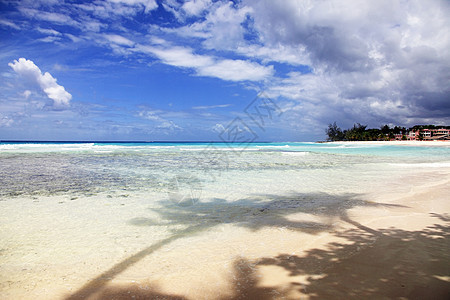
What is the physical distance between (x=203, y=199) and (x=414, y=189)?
6.96 metres

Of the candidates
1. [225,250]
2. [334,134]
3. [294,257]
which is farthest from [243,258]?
[334,134]

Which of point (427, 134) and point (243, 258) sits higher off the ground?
point (427, 134)

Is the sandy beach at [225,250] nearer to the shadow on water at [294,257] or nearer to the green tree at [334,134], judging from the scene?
the shadow on water at [294,257]

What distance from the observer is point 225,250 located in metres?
3.94

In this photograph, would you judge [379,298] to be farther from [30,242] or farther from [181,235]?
[30,242]

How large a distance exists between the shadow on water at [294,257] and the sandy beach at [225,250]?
18mm

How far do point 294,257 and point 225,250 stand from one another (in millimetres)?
1045

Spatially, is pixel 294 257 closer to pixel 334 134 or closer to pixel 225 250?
pixel 225 250

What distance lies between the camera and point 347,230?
4.66 meters

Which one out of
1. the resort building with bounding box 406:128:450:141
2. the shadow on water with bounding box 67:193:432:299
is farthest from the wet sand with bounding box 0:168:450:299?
the resort building with bounding box 406:128:450:141

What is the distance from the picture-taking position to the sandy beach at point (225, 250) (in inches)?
114

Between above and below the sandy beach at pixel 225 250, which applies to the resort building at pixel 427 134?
above

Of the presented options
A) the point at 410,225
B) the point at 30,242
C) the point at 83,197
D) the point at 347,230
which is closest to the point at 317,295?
the point at 347,230

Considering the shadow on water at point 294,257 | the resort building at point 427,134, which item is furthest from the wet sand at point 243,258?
the resort building at point 427,134
